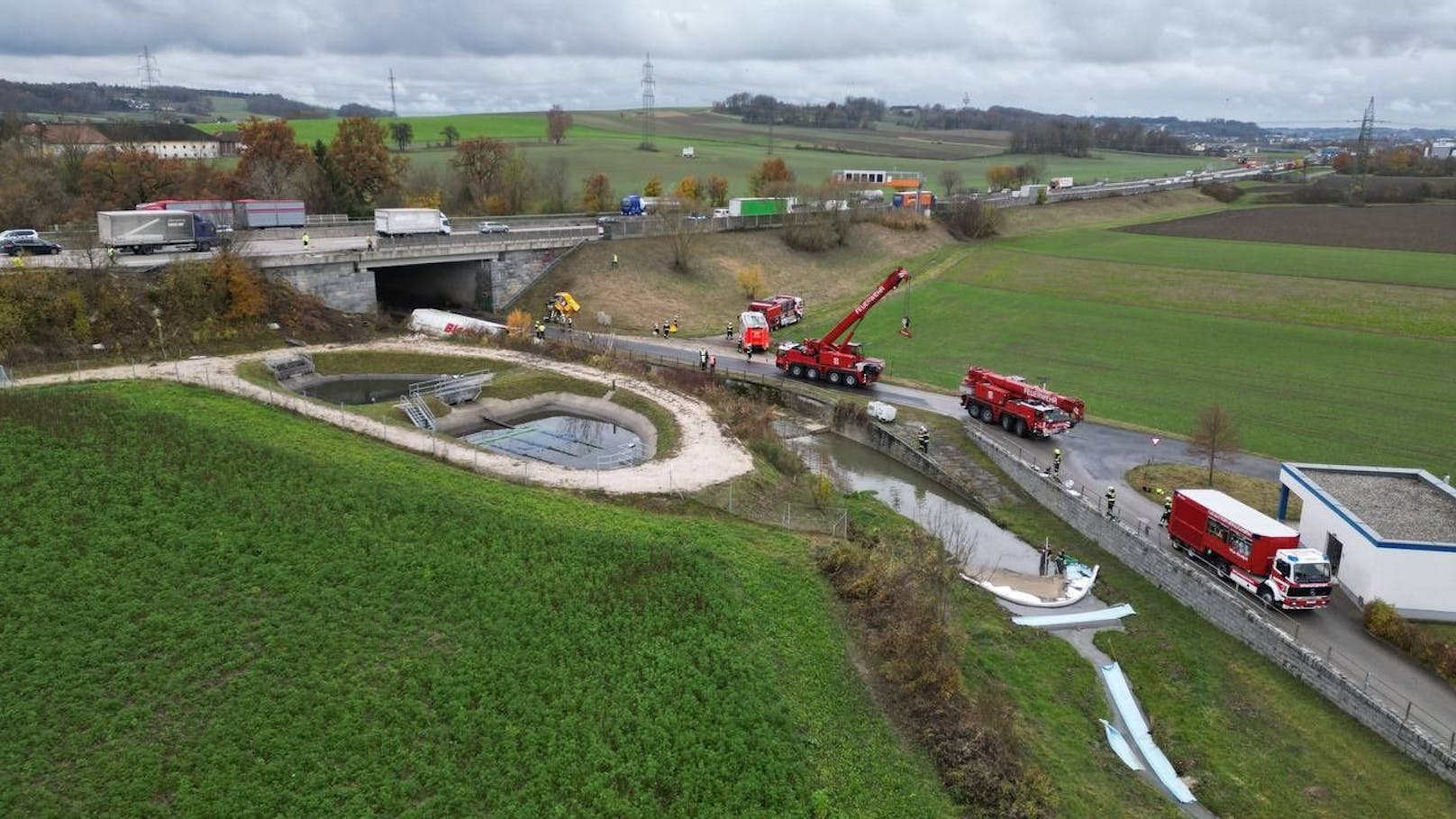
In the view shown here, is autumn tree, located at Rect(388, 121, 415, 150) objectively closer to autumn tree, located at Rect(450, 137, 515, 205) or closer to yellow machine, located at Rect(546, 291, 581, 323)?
autumn tree, located at Rect(450, 137, 515, 205)

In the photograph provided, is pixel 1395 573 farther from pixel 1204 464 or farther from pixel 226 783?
pixel 226 783

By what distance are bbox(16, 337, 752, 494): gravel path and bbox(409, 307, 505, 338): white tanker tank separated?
7.33 m

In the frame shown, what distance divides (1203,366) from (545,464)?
127 ft

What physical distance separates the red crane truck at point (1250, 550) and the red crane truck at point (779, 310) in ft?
→ 106

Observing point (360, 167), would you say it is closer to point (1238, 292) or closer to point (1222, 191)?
point (1238, 292)

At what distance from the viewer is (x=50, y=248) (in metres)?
48.1

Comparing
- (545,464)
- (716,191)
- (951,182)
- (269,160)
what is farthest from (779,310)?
(951,182)

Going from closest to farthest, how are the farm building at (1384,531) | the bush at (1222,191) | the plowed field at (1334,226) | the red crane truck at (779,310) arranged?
the farm building at (1384,531) < the red crane truck at (779,310) < the plowed field at (1334,226) < the bush at (1222,191)

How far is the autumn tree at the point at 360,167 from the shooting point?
7988 centimetres

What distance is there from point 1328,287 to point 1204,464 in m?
42.7

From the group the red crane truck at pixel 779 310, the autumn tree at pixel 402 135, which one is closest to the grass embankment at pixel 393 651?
the red crane truck at pixel 779 310

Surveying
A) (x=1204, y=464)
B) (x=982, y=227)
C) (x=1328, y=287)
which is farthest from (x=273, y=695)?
(x=982, y=227)

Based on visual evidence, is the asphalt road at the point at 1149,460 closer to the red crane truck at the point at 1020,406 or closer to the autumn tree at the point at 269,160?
the red crane truck at the point at 1020,406

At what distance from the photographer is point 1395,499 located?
28.8 m
